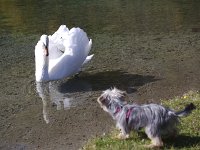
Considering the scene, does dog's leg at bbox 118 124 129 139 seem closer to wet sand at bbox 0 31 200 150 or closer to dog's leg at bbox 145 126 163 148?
dog's leg at bbox 145 126 163 148

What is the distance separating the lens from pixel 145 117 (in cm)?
634

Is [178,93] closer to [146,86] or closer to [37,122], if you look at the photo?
[146,86]

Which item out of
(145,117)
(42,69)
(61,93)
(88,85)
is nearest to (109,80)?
(88,85)

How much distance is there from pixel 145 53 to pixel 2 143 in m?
6.32

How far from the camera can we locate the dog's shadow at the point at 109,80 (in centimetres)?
1073

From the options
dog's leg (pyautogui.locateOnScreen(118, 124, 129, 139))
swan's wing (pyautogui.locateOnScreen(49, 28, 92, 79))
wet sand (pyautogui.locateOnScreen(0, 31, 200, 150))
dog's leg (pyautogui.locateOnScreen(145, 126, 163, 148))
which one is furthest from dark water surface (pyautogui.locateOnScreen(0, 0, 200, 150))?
dog's leg (pyautogui.locateOnScreen(145, 126, 163, 148))

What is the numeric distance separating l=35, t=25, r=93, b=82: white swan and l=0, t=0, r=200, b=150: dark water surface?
27 cm

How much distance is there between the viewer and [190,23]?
17.8 metres

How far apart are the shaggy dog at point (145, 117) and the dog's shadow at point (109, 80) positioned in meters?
3.70

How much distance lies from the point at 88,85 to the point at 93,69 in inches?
51.6

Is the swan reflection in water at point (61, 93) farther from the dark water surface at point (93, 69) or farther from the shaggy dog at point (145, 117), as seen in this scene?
the shaggy dog at point (145, 117)

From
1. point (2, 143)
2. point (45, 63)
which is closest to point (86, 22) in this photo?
point (45, 63)

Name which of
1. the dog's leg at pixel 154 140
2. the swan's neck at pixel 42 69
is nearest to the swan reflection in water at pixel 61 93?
the swan's neck at pixel 42 69

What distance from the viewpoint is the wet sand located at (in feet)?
26.7
